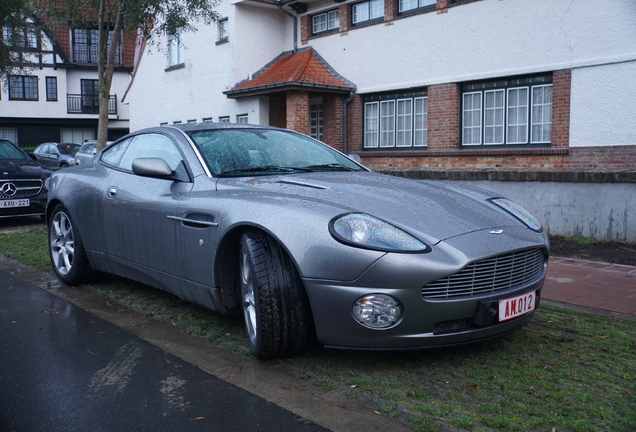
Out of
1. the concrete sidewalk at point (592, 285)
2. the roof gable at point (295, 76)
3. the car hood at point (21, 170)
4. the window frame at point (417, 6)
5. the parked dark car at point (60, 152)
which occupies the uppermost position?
the window frame at point (417, 6)

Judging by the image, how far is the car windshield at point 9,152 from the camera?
451 inches

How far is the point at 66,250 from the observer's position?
611cm

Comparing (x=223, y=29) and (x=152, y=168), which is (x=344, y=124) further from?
(x=152, y=168)

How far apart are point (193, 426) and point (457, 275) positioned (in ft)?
5.09

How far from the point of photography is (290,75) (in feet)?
55.7

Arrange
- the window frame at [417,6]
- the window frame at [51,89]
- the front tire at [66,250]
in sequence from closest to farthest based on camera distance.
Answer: the front tire at [66,250] < the window frame at [417,6] < the window frame at [51,89]

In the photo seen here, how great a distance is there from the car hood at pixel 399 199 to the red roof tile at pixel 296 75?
40.2ft

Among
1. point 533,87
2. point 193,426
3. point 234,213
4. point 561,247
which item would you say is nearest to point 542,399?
point 193,426

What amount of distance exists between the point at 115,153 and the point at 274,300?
2.91 metres

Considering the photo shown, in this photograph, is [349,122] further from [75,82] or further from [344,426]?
[75,82]

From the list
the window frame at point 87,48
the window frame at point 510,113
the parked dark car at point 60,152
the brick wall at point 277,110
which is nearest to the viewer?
the window frame at point 510,113

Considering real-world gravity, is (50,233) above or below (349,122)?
below

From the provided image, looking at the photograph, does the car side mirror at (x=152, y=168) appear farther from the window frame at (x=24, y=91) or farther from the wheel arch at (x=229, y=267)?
the window frame at (x=24, y=91)

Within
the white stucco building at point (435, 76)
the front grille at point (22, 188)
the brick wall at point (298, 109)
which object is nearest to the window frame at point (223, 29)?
the white stucco building at point (435, 76)
